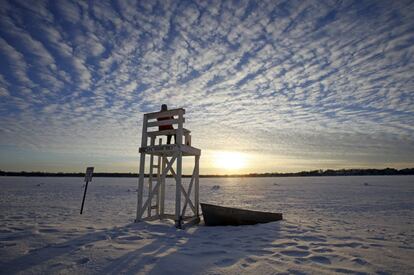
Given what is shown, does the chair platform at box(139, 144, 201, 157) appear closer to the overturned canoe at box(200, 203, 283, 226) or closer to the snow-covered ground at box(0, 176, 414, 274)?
the overturned canoe at box(200, 203, 283, 226)

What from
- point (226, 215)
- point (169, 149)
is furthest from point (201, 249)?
point (169, 149)

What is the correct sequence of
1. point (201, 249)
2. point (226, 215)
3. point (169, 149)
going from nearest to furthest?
point (201, 249) → point (169, 149) → point (226, 215)

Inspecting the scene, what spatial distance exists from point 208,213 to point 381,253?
443 cm

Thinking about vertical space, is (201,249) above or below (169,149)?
below

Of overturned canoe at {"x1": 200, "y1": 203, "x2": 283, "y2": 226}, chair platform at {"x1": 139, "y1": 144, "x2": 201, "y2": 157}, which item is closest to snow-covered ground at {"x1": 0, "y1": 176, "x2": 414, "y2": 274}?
overturned canoe at {"x1": 200, "y1": 203, "x2": 283, "y2": 226}

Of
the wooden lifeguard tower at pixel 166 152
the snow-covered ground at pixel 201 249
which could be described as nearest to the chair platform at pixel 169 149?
the wooden lifeguard tower at pixel 166 152

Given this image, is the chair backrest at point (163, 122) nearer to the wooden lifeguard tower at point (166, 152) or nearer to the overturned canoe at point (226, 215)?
the wooden lifeguard tower at point (166, 152)

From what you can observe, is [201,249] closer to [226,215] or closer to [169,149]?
[226,215]

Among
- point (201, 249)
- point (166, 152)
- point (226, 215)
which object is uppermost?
point (166, 152)

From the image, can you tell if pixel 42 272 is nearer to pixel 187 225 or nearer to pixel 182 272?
pixel 182 272

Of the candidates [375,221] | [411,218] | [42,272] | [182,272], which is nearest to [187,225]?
[182,272]

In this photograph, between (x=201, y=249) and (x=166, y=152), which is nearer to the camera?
(x=201, y=249)

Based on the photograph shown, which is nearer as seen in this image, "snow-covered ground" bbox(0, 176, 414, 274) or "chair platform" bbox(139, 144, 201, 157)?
"snow-covered ground" bbox(0, 176, 414, 274)

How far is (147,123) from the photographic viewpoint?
8172 millimetres
